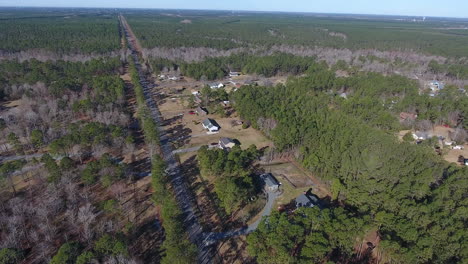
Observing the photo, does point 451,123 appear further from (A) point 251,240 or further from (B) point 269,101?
(A) point 251,240

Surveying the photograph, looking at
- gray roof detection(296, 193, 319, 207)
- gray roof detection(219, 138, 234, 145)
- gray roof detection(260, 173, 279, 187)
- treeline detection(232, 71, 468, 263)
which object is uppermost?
treeline detection(232, 71, 468, 263)

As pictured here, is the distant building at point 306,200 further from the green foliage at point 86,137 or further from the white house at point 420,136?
the white house at point 420,136

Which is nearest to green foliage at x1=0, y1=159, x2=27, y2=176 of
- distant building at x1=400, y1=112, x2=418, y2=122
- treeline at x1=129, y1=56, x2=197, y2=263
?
treeline at x1=129, y1=56, x2=197, y2=263

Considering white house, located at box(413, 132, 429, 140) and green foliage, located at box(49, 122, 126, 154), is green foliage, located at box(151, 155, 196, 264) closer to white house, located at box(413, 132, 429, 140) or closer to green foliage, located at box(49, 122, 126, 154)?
green foliage, located at box(49, 122, 126, 154)

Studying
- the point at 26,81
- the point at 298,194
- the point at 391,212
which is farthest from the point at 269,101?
the point at 26,81

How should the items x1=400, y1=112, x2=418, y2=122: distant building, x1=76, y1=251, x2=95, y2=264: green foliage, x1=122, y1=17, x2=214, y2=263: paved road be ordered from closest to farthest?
x1=76, y1=251, x2=95, y2=264: green foliage → x1=122, y1=17, x2=214, y2=263: paved road → x1=400, y1=112, x2=418, y2=122: distant building

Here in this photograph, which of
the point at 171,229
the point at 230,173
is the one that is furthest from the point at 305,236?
the point at 230,173

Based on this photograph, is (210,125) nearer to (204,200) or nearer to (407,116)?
(204,200)

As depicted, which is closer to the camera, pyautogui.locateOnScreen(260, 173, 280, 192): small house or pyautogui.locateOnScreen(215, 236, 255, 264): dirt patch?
pyautogui.locateOnScreen(215, 236, 255, 264): dirt patch
